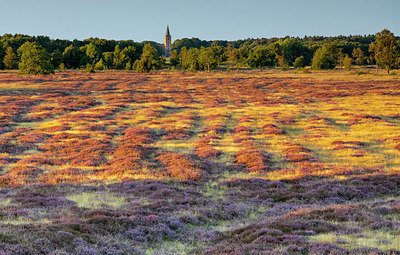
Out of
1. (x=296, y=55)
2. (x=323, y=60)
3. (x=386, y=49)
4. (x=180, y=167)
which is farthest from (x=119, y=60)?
(x=180, y=167)

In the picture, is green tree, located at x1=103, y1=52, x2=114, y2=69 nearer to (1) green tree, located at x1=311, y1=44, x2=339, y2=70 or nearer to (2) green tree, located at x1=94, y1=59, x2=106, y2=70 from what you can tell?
(2) green tree, located at x1=94, y1=59, x2=106, y2=70

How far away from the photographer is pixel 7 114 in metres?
43.1

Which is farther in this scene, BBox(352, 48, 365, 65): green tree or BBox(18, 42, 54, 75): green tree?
BBox(352, 48, 365, 65): green tree

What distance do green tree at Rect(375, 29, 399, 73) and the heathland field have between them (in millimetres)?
71883

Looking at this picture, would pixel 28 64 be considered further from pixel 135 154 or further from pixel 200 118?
pixel 135 154

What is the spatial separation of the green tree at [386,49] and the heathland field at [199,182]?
236ft

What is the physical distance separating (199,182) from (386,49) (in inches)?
4305

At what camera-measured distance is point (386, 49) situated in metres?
108

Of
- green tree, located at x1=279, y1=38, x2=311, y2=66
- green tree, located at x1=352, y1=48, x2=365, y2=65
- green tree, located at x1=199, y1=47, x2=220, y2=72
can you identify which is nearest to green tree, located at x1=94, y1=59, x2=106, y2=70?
green tree, located at x1=199, y1=47, x2=220, y2=72

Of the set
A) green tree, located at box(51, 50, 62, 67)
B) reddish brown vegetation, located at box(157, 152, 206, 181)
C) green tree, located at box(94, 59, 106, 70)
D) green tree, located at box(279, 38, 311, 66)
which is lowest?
reddish brown vegetation, located at box(157, 152, 206, 181)

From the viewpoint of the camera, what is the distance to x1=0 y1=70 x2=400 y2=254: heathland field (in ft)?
34.3

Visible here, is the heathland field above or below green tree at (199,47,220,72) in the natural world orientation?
below

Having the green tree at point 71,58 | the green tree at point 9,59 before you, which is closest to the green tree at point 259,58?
the green tree at point 71,58

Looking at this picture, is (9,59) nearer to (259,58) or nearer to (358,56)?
(259,58)
